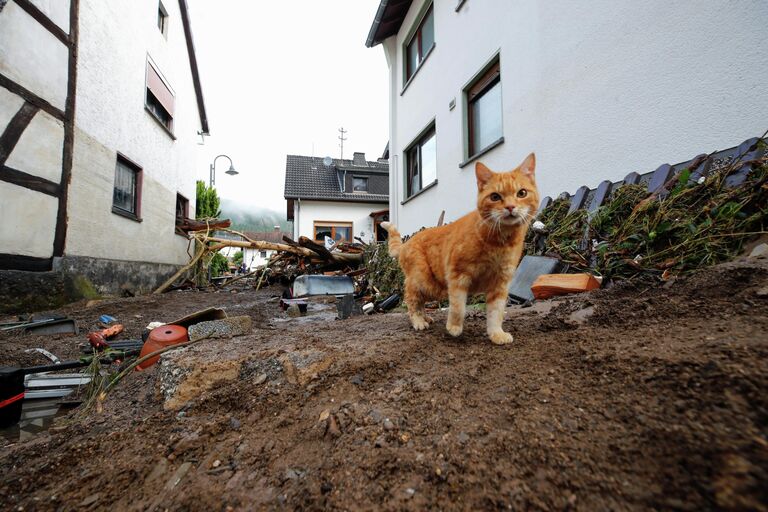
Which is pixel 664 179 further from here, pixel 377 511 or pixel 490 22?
pixel 490 22

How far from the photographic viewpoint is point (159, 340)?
2479 millimetres

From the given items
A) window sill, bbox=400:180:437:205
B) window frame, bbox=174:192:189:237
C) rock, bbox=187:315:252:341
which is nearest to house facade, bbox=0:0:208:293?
window frame, bbox=174:192:189:237

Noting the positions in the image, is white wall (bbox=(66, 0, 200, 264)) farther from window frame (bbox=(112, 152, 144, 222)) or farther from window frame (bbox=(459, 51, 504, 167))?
window frame (bbox=(459, 51, 504, 167))

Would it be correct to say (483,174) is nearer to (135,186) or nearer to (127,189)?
(127,189)

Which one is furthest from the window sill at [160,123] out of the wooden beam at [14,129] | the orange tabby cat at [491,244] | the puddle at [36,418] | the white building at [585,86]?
the orange tabby cat at [491,244]

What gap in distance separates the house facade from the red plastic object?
3.76 metres

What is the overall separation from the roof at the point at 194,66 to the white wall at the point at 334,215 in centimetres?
631

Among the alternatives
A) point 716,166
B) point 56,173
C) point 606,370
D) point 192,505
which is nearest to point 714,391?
point 606,370

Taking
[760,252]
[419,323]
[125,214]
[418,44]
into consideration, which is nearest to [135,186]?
[125,214]

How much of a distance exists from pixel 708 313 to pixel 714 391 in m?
0.89

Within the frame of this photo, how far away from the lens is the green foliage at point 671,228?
2158mm

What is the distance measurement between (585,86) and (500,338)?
332 centimetres

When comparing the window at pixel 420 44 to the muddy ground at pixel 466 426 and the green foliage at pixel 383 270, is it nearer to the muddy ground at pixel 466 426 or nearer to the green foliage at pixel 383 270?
the green foliage at pixel 383 270

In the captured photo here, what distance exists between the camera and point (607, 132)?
3389 millimetres
